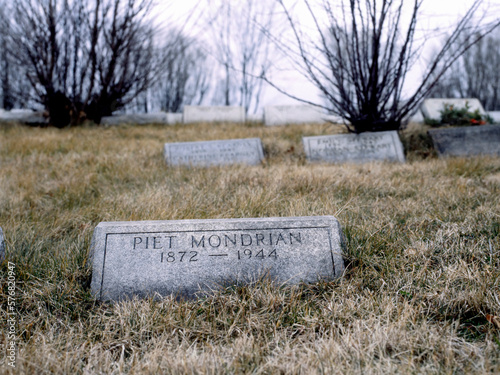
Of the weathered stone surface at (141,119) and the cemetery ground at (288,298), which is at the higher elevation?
→ the weathered stone surface at (141,119)

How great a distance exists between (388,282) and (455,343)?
18.1 inches

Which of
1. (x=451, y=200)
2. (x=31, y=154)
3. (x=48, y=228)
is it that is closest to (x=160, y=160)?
(x=31, y=154)

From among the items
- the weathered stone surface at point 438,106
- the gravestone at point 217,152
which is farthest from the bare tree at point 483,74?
the gravestone at point 217,152

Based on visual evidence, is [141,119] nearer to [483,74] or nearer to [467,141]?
[467,141]

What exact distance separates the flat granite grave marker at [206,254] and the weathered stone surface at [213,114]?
331 inches

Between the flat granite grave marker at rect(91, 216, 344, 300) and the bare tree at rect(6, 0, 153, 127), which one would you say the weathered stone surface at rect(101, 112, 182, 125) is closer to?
the bare tree at rect(6, 0, 153, 127)

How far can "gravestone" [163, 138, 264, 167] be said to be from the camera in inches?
201

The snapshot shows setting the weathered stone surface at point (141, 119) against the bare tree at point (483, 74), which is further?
the bare tree at point (483, 74)

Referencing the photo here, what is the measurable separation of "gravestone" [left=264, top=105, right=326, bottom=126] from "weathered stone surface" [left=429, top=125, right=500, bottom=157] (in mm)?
4420

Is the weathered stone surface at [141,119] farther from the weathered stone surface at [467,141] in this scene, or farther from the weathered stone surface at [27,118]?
the weathered stone surface at [467,141]

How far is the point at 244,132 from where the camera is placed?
289 inches

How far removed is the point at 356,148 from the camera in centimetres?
521

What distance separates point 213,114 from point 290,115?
2212mm

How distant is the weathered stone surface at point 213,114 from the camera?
10.1m
